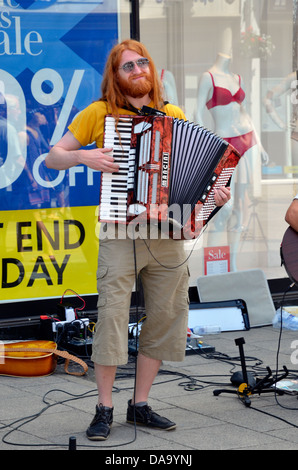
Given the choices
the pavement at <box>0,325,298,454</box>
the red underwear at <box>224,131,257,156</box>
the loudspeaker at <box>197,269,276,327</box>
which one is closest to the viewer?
the pavement at <box>0,325,298,454</box>

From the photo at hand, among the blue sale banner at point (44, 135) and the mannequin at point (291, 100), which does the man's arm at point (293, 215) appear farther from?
the mannequin at point (291, 100)

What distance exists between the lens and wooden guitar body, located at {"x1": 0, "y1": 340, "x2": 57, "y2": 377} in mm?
5225

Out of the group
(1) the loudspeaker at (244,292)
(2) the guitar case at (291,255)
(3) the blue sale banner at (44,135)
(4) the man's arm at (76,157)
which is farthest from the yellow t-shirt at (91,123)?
(1) the loudspeaker at (244,292)

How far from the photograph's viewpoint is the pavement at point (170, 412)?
12.7 feet

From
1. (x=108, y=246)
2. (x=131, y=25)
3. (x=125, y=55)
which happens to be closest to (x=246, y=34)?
(x=131, y=25)

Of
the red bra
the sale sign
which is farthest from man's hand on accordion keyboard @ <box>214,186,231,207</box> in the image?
the red bra

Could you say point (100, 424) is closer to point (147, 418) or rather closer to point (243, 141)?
point (147, 418)

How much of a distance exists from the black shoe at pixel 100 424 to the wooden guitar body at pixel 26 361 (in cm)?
124

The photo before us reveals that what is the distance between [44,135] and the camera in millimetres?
6141

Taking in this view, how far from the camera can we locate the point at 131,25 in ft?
21.5

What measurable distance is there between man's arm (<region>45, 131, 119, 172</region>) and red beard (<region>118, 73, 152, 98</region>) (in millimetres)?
365

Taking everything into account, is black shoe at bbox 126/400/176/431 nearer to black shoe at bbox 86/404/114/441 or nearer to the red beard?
black shoe at bbox 86/404/114/441

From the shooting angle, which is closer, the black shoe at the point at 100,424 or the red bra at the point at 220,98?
the black shoe at the point at 100,424

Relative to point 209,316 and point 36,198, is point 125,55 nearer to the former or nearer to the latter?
point 36,198
